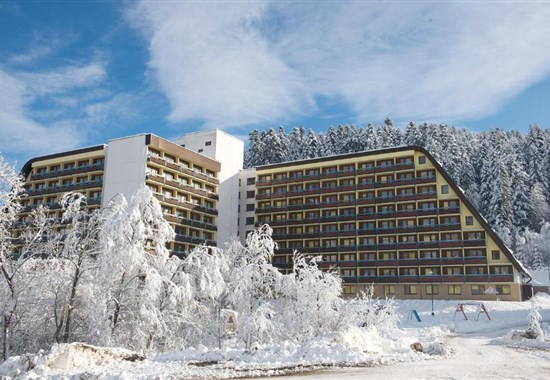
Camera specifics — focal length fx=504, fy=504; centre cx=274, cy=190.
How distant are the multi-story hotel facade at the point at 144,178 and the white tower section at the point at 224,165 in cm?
203

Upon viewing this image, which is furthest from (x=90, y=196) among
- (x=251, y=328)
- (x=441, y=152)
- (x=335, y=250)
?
(x=441, y=152)

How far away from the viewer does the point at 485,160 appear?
106625 millimetres

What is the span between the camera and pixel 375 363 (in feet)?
64.1

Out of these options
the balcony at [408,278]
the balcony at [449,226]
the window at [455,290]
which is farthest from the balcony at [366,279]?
the balcony at [449,226]

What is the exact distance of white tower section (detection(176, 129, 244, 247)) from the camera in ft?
263

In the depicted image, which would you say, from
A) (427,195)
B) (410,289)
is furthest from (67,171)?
(427,195)

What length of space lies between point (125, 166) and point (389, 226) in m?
39.0

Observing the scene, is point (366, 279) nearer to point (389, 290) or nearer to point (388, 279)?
point (388, 279)

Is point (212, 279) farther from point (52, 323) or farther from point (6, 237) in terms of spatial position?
point (6, 237)

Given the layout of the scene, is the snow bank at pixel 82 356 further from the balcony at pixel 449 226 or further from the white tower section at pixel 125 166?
the balcony at pixel 449 226

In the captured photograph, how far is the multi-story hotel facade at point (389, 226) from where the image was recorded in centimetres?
A: 6856

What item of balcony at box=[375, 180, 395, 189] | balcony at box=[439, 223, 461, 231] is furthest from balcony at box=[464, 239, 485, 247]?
balcony at box=[375, 180, 395, 189]

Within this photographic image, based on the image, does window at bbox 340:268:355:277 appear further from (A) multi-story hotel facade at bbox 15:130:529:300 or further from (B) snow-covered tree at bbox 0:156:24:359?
(B) snow-covered tree at bbox 0:156:24:359

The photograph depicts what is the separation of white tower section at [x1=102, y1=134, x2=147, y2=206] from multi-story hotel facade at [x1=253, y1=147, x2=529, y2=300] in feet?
81.1
